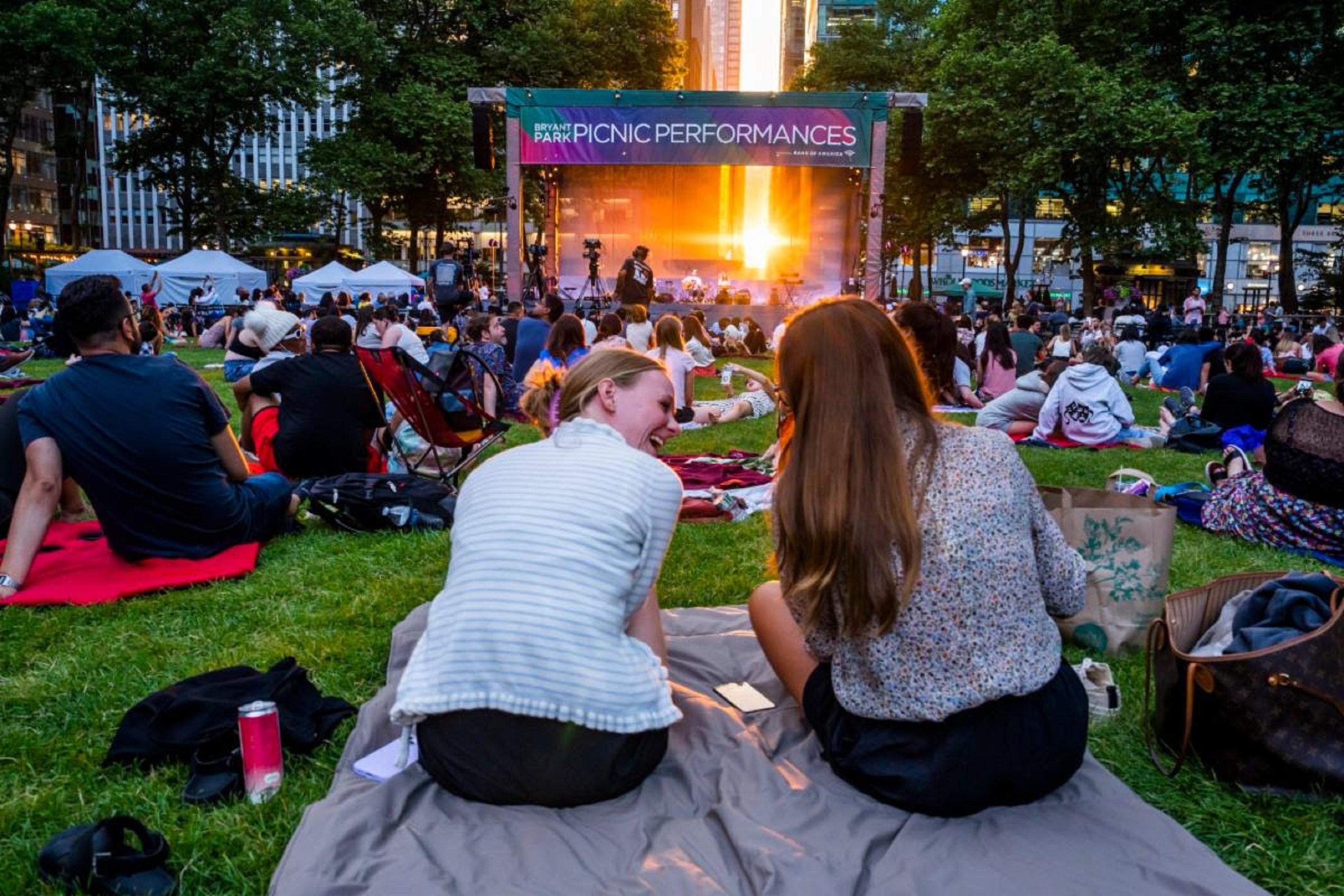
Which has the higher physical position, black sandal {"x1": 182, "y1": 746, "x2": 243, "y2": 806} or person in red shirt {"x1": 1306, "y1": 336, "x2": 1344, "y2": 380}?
person in red shirt {"x1": 1306, "y1": 336, "x2": 1344, "y2": 380}

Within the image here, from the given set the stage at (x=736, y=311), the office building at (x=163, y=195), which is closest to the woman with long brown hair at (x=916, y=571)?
the stage at (x=736, y=311)

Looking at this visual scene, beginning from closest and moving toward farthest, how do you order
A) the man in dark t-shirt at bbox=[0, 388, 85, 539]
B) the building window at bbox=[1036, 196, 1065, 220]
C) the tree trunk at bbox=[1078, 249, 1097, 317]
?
the man in dark t-shirt at bbox=[0, 388, 85, 539] → the tree trunk at bbox=[1078, 249, 1097, 317] → the building window at bbox=[1036, 196, 1065, 220]

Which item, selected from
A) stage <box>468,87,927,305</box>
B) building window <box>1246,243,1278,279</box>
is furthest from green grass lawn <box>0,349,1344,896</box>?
building window <box>1246,243,1278,279</box>

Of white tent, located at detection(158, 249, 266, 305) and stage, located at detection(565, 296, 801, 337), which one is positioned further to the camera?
white tent, located at detection(158, 249, 266, 305)

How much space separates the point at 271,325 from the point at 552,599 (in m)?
5.77

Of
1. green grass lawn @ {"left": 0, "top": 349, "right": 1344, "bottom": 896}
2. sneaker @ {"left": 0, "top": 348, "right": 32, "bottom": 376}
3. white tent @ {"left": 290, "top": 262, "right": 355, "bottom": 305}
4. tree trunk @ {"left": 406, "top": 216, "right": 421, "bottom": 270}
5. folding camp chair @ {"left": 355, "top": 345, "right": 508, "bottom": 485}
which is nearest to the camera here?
green grass lawn @ {"left": 0, "top": 349, "right": 1344, "bottom": 896}

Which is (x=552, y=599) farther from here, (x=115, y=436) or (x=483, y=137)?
(x=483, y=137)

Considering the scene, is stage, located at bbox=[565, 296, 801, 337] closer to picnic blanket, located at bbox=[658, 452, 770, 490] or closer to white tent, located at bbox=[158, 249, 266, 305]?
white tent, located at bbox=[158, 249, 266, 305]

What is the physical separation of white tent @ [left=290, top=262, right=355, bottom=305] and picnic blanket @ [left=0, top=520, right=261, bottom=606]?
69.7ft

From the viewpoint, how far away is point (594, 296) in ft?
64.9

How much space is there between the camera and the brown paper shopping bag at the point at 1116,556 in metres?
3.07

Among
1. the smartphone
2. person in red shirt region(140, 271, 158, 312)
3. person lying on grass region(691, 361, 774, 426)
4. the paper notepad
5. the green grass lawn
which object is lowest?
the green grass lawn

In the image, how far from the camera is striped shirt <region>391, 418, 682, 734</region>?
1.98m

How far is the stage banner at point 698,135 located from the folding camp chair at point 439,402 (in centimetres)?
1271
